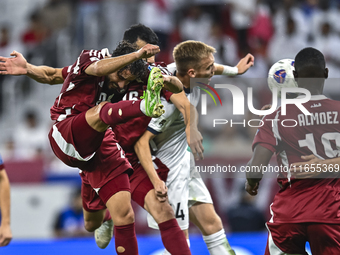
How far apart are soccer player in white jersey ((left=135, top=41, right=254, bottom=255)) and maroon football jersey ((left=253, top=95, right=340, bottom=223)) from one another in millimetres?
1060

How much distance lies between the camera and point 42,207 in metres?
6.82

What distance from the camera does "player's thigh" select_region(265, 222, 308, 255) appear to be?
3.15m

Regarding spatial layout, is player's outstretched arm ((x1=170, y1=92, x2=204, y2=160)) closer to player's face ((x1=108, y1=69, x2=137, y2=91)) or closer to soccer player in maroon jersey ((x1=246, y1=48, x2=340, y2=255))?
player's face ((x1=108, y1=69, x2=137, y2=91))

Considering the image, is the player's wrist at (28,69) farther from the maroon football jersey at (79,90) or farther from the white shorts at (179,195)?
the white shorts at (179,195)

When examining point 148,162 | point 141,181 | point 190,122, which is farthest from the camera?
point 141,181

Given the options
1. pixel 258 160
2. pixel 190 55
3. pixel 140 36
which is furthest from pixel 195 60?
pixel 258 160

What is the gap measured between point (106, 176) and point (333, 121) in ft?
5.88

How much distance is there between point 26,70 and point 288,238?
2.33 metres

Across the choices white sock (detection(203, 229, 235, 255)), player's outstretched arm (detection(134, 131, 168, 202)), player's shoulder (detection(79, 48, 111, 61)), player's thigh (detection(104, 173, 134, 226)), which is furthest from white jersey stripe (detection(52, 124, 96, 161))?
white sock (detection(203, 229, 235, 255))

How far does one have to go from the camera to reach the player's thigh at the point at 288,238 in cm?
315

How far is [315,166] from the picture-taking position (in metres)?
3.06

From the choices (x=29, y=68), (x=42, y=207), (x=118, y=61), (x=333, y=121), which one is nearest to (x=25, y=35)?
(x=42, y=207)

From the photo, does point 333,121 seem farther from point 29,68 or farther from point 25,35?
point 25,35

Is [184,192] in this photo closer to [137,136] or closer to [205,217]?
[205,217]
